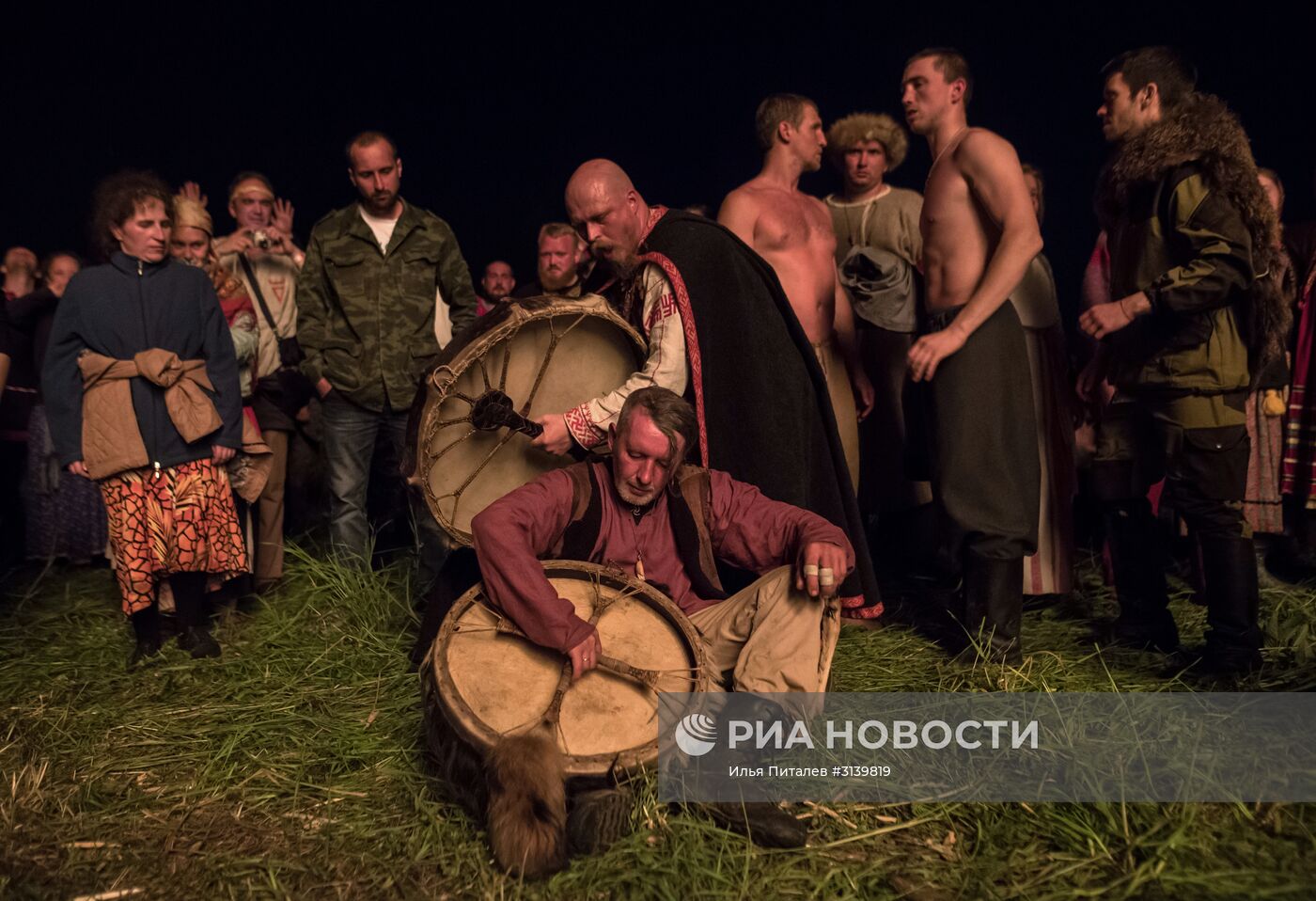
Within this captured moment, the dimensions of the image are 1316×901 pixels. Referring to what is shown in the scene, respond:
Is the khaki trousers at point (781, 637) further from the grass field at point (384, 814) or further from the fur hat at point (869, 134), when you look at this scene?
the fur hat at point (869, 134)

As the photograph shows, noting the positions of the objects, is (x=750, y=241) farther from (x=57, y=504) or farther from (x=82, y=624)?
(x=57, y=504)

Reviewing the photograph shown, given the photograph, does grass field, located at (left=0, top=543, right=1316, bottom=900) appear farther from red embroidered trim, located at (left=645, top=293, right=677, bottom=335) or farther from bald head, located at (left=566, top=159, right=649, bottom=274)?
bald head, located at (left=566, top=159, right=649, bottom=274)

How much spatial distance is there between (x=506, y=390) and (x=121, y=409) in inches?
57.1

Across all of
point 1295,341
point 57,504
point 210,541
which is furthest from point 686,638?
point 57,504

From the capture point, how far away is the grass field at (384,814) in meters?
2.28

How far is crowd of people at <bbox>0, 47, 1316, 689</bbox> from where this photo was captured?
3.08 m

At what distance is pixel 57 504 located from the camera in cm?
516

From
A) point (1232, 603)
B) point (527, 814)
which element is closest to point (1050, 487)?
point (1232, 603)

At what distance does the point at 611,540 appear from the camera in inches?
113

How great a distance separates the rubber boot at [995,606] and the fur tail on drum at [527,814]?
5.23ft

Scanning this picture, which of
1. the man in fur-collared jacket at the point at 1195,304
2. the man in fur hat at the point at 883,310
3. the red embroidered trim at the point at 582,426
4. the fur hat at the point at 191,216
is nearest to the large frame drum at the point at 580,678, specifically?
the red embroidered trim at the point at 582,426

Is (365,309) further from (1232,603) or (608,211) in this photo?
(1232,603)

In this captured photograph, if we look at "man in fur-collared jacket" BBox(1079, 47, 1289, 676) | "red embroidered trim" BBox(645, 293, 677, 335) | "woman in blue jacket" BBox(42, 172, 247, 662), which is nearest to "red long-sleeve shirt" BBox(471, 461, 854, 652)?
"red embroidered trim" BBox(645, 293, 677, 335)

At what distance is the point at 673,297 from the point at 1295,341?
2856mm
